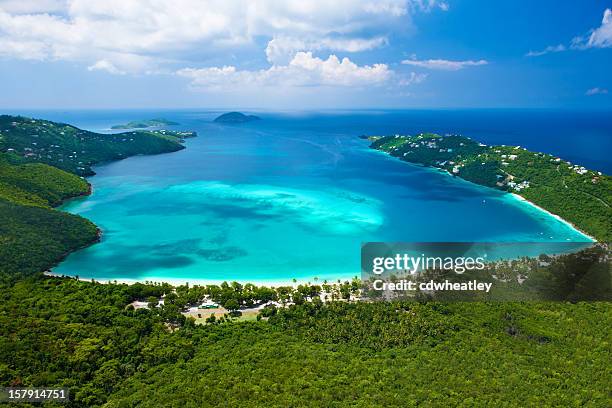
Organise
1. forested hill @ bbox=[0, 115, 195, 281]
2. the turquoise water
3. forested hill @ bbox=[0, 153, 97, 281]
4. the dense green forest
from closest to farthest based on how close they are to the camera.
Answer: the dense green forest → forested hill @ bbox=[0, 153, 97, 281] → forested hill @ bbox=[0, 115, 195, 281] → the turquoise water

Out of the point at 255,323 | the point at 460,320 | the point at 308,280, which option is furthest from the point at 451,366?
the point at 308,280

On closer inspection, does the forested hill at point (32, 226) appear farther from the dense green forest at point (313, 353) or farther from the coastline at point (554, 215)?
the coastline at point (554, 215)

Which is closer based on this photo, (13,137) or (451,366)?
(451,366)

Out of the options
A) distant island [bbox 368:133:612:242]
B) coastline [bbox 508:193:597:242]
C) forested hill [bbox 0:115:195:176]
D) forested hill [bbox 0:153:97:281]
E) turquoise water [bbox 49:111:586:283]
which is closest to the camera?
forested hill [bbox 0:153:97:281]

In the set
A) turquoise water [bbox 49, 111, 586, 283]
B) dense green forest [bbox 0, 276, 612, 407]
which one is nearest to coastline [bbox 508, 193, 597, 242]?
turquoise water [bbox 49, 111, 586, 283]

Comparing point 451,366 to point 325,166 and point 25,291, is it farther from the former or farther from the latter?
point 325,166

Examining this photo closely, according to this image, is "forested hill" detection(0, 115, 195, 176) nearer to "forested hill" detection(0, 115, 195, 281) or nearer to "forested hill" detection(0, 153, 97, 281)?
"forested hill" detection(0, 115, 195, 281)

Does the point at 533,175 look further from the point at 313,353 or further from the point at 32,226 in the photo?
the point at 32,226
